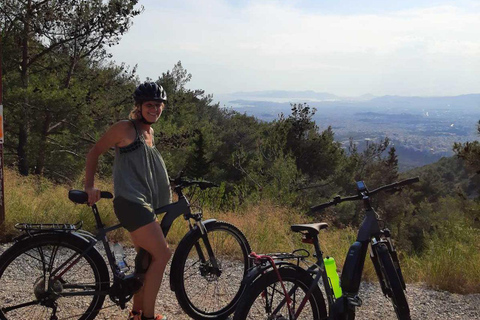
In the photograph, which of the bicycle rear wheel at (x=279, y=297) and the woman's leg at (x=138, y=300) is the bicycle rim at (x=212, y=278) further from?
the bicycle rear wheel at (x=279, y=297)

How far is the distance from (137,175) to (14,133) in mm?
15221

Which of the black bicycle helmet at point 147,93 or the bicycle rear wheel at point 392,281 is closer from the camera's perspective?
the bicycle rear wheel at point 392,281

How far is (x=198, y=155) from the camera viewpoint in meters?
27.4

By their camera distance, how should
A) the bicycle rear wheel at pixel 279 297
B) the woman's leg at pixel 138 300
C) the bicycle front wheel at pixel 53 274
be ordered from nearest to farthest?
the bicycle rear wheel at pixel 279 297 < the bicycle front wheel at pixel 53 274 < the woman's leg at pixel 138 300

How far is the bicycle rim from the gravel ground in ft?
0.64

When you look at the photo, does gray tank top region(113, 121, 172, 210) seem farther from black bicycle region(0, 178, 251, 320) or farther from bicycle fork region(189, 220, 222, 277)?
bicycle fork region(189, 220, 222, 277)

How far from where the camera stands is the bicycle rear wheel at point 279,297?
7.88 ft

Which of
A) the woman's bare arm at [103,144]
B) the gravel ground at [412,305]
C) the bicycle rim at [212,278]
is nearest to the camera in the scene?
the woman's bare arm at [103,144]

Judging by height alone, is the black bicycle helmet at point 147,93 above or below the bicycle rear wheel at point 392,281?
above

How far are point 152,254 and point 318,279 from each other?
109 centimetres

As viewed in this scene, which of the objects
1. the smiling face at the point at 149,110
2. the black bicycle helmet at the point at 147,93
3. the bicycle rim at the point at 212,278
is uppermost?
the black bicycle helmet at the point at 147,93

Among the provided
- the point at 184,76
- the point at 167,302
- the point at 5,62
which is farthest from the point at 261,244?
the point at 184,76

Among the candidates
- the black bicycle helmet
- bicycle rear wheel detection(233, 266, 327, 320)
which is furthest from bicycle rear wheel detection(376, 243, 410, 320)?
the black bicycle helmet

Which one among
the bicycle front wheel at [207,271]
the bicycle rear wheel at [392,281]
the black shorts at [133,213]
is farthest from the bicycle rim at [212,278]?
the bicycle rear wheel at [392,281]
